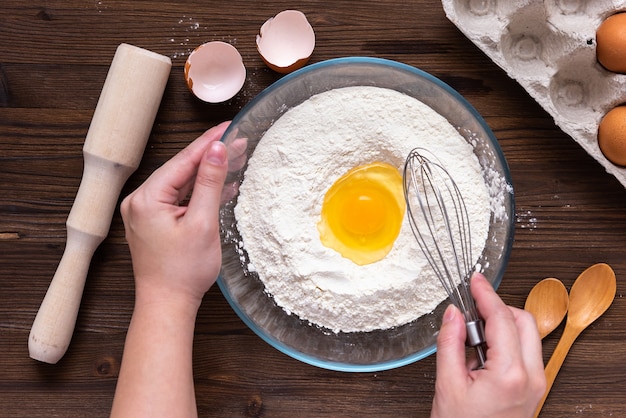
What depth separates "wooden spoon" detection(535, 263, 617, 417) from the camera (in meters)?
1.23

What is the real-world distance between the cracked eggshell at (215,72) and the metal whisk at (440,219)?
15.7 inches

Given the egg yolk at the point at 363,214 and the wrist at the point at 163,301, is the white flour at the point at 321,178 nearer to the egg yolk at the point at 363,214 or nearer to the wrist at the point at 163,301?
the egg yolk at the point at 363,214

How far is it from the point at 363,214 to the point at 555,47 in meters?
0.52

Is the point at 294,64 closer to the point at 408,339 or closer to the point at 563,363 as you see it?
the point at 408,339

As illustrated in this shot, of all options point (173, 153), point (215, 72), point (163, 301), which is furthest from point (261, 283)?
point (215, 72)

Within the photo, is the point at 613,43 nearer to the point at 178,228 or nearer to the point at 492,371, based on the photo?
the point at 492,371

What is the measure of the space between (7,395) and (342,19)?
3.52 ft

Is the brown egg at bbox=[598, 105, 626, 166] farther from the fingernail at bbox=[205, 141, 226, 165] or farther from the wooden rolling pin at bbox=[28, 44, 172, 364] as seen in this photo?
the wooden rolling pin at bbox=[28, 44, 172, 364]

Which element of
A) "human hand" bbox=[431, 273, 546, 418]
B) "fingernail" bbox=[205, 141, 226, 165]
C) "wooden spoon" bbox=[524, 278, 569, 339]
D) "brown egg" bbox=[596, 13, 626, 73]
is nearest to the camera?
"human hand" bbox=[431, 273, 546, 418]

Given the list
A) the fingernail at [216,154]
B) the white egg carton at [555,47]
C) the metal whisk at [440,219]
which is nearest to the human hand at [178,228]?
the fingernail at [216,154]

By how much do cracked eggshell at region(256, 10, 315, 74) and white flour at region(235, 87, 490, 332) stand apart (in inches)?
4.1

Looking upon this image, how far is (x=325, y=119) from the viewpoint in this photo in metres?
1.16

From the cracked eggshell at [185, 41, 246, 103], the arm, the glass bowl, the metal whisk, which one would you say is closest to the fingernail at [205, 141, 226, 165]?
the arm

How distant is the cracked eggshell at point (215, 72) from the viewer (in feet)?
3.92
